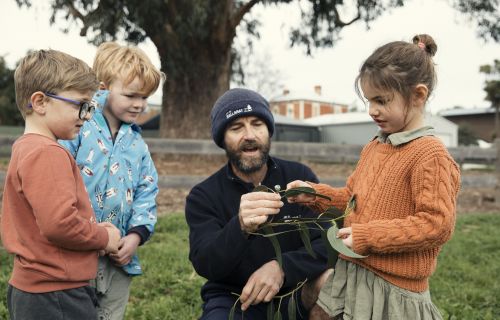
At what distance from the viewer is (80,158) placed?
2311 mm

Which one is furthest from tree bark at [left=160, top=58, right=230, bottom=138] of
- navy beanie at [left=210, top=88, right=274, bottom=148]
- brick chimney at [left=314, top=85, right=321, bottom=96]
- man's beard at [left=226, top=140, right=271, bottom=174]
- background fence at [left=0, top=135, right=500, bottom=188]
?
brick chimney at [left=314, top=85, right=321, bottom=96]

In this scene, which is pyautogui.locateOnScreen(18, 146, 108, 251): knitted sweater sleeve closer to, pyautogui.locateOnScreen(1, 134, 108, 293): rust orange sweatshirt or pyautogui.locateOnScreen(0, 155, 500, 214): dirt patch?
pyautogui.locateOnScreen(1, 134, 108, 293): rust orange sweatshirt

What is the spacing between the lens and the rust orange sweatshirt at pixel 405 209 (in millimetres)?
1661

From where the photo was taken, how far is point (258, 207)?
190 cm

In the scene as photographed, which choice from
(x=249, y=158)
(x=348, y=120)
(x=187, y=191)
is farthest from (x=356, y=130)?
(x=249, y=158)

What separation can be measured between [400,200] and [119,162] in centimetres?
132

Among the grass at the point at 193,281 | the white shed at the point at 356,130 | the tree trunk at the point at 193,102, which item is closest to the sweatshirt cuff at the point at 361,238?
the grass at the point at 193,281

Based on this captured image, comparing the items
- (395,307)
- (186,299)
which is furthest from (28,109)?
(186,299)

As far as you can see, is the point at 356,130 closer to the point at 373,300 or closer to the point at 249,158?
the point at 249,158

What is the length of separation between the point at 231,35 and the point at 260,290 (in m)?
9.74

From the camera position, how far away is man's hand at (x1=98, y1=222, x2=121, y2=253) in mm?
2180

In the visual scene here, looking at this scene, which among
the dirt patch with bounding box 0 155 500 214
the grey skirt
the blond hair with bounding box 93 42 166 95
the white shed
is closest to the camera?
the grey skirt

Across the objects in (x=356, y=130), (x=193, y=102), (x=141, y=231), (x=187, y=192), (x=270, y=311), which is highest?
(x=193, y=102)

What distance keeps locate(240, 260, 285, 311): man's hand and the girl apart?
0.35 metres
